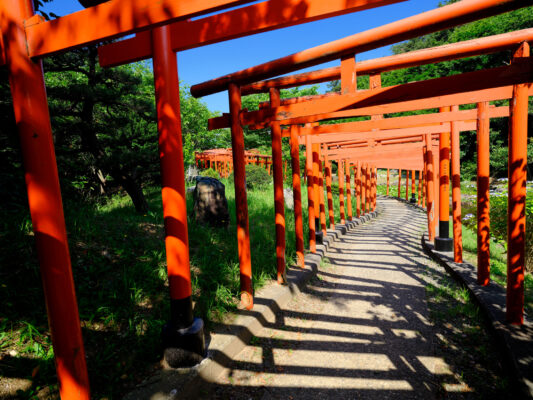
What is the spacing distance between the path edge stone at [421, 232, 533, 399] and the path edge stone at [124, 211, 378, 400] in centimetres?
247

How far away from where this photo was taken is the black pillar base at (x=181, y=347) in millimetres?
2348

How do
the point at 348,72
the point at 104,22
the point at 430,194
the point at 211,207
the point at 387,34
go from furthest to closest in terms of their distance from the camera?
1. the point at 430,194
2. the point at 211,207
3. the point at 348,72
4. the point at 387,34
5. the point at 104,22

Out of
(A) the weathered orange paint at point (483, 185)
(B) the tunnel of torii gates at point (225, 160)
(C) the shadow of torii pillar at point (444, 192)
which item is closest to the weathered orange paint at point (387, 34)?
(A) the weathered orange paint at point (483, 185)

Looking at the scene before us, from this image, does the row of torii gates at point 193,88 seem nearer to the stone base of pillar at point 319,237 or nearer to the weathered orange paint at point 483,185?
the weathered orange paint at point 483,185

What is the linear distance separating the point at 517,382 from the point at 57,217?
3822 millimetres

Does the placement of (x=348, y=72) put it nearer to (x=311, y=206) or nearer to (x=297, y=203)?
(x=297, y=203)

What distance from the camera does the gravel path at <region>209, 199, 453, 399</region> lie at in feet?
7.92

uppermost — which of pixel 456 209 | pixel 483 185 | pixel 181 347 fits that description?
pixel 483 185

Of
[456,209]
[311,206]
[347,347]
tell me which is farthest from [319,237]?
[347,347]

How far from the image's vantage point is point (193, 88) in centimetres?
366

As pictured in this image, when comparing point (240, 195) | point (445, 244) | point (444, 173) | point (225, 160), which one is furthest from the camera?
point (225, 160)

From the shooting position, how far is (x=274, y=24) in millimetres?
1726

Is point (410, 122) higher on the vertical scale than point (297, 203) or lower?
higher

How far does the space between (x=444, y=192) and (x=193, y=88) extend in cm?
542
